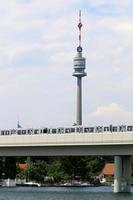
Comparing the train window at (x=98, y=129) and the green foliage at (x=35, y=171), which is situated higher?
the train window at (x=98, y=129)

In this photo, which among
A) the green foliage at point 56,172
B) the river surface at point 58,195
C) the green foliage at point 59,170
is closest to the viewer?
the river surface at point 58,195

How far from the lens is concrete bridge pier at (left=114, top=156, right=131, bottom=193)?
365ft

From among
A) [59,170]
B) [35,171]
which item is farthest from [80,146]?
[59,170]

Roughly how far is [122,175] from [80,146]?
9.02 meters

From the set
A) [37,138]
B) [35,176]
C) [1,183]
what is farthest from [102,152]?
[35,176]

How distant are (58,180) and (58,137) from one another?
206 feet

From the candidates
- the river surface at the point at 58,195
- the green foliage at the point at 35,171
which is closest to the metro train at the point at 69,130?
the river surface at the point at 58,195

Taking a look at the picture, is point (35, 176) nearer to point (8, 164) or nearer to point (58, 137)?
point (8, 164)

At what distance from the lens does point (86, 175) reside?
182125mm

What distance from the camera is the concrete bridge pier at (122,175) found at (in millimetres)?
111125

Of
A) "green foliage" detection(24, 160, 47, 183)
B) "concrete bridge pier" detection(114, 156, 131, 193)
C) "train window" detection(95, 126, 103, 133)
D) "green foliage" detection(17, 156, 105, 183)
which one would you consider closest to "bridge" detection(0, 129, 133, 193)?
"concrete bridge pier" detection(114, 156, 131, 193)

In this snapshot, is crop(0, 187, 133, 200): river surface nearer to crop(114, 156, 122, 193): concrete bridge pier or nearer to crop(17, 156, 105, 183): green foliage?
crop(114, 156, 122, 193): concrete bridge pier

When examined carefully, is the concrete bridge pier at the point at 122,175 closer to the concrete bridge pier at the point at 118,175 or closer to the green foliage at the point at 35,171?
the concrete bridge pier at the point at 118,175

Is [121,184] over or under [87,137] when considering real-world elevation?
under
